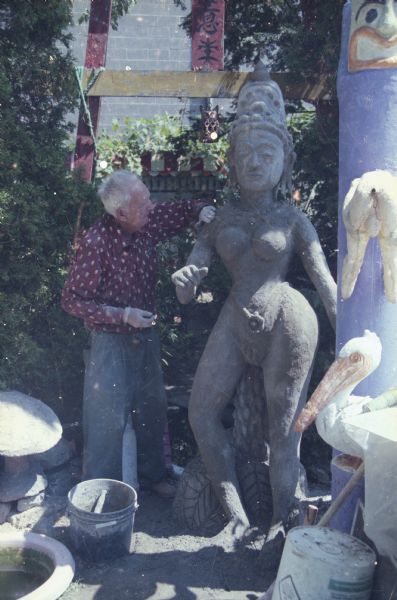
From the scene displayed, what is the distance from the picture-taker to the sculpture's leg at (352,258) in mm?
3057

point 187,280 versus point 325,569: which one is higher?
point 187,280

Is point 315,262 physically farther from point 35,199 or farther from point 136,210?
point 35,199

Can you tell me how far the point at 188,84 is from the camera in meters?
5.23

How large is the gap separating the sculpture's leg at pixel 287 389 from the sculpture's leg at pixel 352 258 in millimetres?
757

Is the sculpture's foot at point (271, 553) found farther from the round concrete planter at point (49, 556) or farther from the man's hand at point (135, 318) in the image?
the man's hand at point (135, 318)

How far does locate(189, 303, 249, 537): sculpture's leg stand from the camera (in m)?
4.10

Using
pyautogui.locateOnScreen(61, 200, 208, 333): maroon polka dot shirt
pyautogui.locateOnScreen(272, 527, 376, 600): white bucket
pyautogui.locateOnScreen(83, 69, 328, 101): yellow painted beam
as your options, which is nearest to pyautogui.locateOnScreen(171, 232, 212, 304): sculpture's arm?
pyautogui.locateOnScreen(61, 200, 208, 333): maroon polka dot shirt

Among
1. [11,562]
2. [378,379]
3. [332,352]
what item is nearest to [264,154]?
[378,379]

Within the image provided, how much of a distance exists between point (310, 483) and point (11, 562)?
2.30 m

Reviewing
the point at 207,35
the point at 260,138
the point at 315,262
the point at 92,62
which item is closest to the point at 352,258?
the point at 315,262

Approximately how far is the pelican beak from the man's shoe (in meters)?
2.13

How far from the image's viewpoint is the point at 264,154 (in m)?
3.97

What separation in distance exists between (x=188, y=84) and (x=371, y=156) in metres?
2.40

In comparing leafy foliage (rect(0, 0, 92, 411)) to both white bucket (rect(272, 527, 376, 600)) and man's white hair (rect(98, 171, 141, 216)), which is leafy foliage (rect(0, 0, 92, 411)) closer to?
man's white hair (rect(98, 171, 141, 216))
